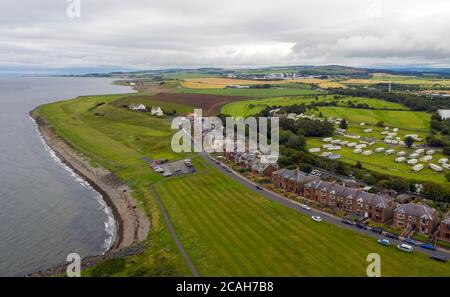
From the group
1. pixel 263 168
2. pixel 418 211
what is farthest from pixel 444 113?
pixel 418 211

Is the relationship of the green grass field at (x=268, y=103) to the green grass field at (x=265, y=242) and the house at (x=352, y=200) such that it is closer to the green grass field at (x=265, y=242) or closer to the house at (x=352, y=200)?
the house at (x=352, y=200)

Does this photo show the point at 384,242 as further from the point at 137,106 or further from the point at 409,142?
the point at 137,106

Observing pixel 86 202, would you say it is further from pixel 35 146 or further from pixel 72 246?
pixel 35 146

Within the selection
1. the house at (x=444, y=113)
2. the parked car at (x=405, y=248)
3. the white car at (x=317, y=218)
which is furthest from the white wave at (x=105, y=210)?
the house at (x=444, y=113)

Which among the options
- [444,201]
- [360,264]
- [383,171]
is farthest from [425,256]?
[383,171]
